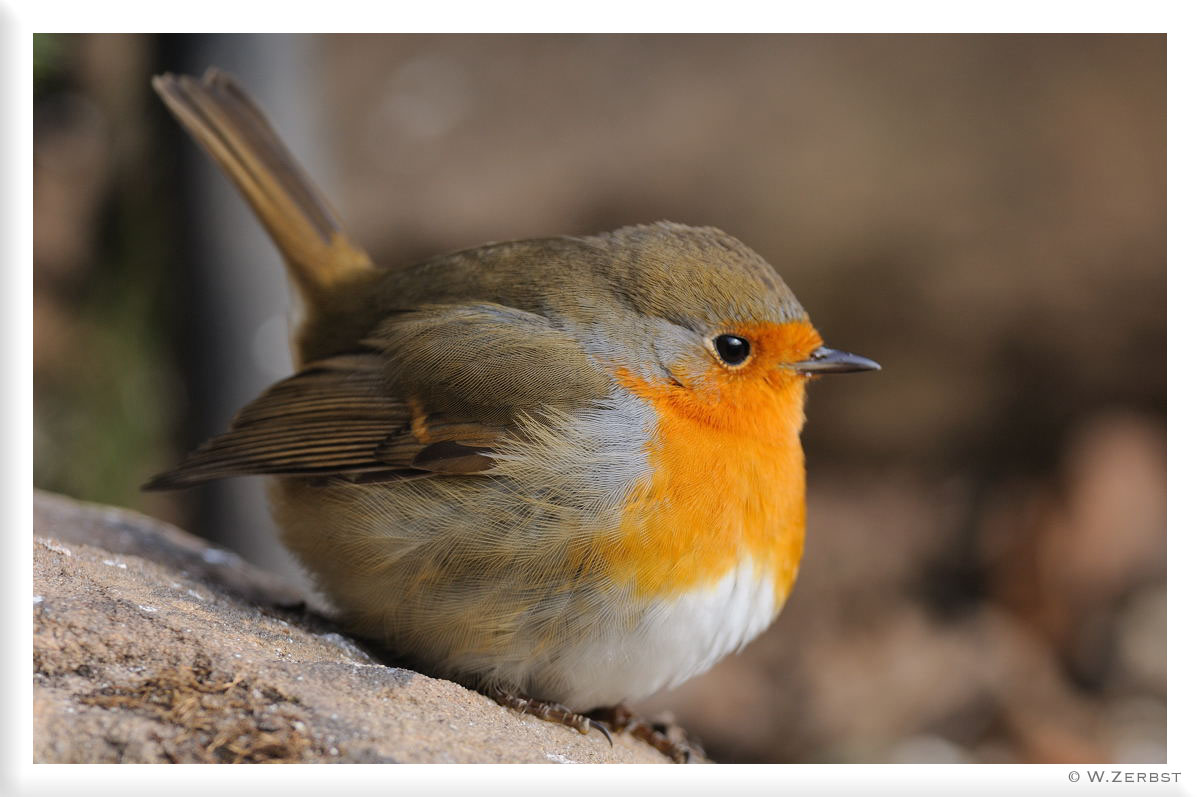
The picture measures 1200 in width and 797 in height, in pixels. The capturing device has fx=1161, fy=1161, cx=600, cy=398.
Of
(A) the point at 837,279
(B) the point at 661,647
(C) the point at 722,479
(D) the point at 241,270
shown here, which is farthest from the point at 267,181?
(A) the point at 837,279

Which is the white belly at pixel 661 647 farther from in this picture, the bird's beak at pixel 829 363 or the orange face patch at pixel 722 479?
the bird's beak at pixel 829 363

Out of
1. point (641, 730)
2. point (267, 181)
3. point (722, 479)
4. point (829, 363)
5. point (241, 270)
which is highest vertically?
point (267, 181)

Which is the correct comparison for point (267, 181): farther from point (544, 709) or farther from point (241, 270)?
point (544, 709)

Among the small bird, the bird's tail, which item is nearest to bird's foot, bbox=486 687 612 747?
the small bird

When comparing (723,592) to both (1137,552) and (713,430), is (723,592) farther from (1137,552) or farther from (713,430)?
(1137,552)

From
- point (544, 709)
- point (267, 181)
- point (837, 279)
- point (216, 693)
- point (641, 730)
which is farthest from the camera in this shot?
point (837, 279)

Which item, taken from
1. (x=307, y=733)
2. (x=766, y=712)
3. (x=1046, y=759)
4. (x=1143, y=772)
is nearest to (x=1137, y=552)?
(x=1046, y=759)
